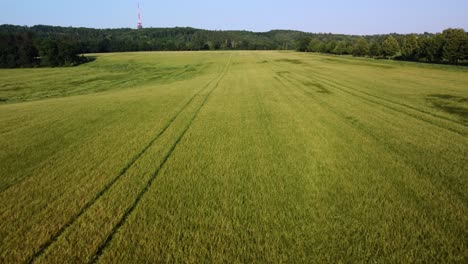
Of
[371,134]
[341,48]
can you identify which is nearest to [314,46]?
[341,48]

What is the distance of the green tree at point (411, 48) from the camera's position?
76.6m

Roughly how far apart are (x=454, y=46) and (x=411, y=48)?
1743 centimetres

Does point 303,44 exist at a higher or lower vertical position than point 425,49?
higher

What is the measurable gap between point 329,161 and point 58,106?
18.2 m

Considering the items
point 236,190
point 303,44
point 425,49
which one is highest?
point 303,44

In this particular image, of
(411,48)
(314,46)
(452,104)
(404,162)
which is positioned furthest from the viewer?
(314,46)

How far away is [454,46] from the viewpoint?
60.9 meters

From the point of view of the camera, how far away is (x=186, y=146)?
9758mm

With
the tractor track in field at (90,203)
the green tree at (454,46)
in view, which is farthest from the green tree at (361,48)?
the tractor track in field at (90,203)

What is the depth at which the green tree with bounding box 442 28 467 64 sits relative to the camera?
6044 centimetres

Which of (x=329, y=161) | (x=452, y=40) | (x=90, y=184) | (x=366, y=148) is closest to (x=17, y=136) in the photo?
(x=90, y=184)

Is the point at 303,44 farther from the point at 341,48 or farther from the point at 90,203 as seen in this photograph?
the point at 90,203

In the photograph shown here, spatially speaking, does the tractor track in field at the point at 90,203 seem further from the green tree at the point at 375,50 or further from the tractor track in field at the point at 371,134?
the green tree at the point at 375,50

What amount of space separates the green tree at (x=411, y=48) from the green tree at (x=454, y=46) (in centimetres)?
1259
